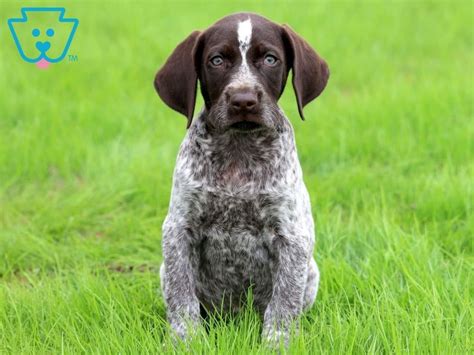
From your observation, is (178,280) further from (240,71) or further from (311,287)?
(240,71)

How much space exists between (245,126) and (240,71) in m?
0.28

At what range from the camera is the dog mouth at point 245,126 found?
3992mm

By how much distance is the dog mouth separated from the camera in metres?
3.99

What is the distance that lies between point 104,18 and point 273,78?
7.30 m

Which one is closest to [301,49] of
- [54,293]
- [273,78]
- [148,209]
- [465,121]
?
[273,78]

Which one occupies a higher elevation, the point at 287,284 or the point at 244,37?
the point at 244,37

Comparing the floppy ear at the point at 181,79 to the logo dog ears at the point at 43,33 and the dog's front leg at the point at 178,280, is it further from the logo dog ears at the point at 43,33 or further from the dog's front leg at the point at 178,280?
the logo dog ears at the point at 43,33

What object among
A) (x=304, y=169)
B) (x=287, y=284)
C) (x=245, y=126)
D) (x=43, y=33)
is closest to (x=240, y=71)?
(x=245, y=126)

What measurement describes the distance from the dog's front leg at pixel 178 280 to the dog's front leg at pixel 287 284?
16.2 inches

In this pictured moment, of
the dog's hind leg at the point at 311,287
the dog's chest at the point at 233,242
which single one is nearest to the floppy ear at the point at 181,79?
the dog's chest at the point at 233,242

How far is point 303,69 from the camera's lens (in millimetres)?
4160

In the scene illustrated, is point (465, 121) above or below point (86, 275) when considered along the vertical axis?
above

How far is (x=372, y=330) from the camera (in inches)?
163

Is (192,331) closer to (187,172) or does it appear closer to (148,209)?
(187,172)
